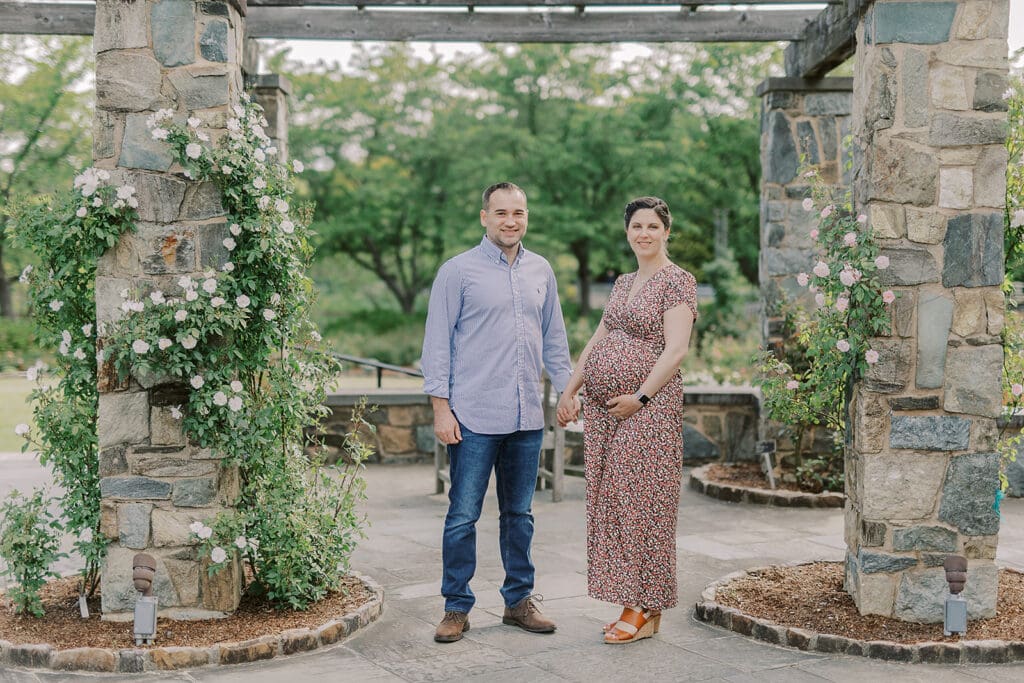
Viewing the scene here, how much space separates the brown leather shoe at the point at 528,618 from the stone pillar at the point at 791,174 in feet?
13.4

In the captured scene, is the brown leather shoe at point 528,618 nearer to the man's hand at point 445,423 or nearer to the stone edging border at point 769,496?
the man's hand at point 445,423

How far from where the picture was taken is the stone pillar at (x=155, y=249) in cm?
446

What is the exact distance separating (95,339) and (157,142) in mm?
871

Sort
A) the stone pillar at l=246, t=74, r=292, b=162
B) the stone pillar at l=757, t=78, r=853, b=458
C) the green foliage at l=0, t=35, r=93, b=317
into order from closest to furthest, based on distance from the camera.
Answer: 1. the stone pillar at l=246, t=74, r=292, b=162
2. the stone pillar at l=757, t=78, r=853, b=458
3. the green foliage at l=0, t=35, r=93, b=317

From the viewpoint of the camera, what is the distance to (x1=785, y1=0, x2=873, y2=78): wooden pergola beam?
6.83 m

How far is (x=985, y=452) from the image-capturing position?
4633 millimetres

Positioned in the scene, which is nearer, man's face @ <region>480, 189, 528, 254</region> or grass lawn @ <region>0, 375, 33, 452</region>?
man's face @ <region>480, 189, 528, 254</region>

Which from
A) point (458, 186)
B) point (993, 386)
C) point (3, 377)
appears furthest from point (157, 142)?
point (458, 186)

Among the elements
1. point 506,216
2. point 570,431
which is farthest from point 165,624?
point 570,431

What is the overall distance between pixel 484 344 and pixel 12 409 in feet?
37.8

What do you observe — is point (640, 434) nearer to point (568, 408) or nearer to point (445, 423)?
point (568, 408)

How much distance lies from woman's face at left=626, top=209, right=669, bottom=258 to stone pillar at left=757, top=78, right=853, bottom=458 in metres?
4.07

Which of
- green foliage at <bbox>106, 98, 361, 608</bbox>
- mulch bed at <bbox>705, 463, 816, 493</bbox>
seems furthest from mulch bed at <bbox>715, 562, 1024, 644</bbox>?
mulch bed at <bbox>705, 463, 816, 493</bbox>

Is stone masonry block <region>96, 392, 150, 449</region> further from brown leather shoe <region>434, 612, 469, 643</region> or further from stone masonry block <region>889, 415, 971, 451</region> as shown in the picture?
stone masonry block <region>889, 415, 971, 451</region>
